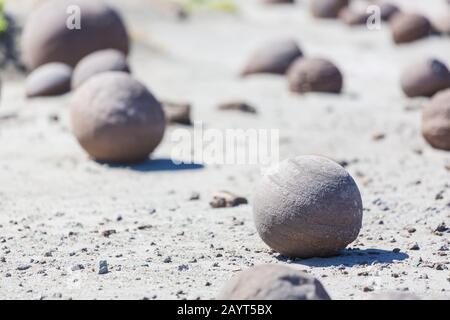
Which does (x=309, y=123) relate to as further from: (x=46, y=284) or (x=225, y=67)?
(x=46, y=284)

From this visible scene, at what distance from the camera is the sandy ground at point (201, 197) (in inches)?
248

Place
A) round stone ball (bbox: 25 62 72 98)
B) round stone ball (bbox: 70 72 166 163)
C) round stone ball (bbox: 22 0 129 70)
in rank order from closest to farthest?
round stone ball (bbox: 70 72 166 163) < round stone ball (bbox: 25 62 72 98) < round stone ball (bbox: 22 0 129 70)

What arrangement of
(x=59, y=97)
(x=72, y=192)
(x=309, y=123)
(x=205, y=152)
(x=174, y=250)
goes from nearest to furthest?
(x=174, y=250)
(x=72, y=192)
(x=205, y=152)
(x=309, y=123)
(x=59, y=97)

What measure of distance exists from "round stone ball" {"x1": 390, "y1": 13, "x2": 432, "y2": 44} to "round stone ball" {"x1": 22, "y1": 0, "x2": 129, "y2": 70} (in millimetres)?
7304

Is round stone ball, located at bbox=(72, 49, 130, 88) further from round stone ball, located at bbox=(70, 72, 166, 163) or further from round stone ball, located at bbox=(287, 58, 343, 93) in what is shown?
round stone ball, located at bbox=(70, 72, 166, 163)

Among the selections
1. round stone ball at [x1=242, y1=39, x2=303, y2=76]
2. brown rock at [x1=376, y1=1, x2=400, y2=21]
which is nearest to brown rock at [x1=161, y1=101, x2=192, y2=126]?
round stone ball at [x1=242, y1=39, x2=303, y2=76]

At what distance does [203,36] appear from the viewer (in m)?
24.7

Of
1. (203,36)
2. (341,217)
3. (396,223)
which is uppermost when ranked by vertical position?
(341,217)

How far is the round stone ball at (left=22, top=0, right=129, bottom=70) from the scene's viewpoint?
53.8 feet

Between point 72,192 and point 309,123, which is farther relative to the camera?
point 309,123

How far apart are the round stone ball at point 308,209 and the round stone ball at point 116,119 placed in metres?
4.13

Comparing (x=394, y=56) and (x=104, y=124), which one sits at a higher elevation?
(x=104, y=124)

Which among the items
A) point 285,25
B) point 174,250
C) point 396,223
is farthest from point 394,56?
point 174,250

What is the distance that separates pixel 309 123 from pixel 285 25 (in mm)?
12437
